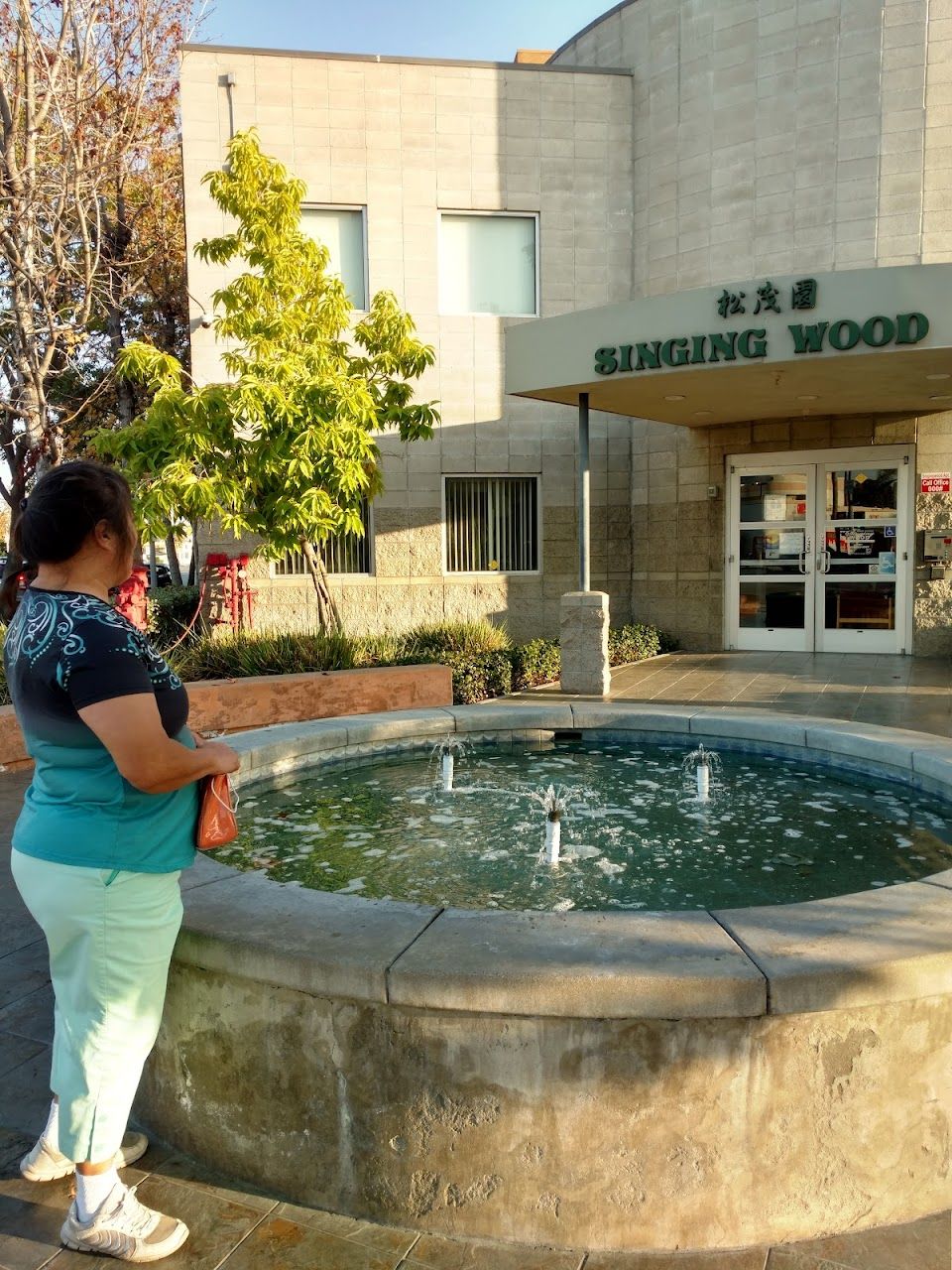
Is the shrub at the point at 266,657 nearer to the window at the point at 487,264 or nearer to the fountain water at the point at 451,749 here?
the fountain water at the point at 451,749

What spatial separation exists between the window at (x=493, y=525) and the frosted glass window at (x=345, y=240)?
3.43 meters

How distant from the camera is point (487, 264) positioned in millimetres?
15688

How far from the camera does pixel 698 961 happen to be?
275 cm

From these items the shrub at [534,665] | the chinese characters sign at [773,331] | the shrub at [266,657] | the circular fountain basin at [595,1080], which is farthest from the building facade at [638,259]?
the circular fountain basin at [595,1080]

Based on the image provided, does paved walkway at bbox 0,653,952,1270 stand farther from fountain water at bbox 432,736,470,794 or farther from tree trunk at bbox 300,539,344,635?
tree trunk at bbox 300,539,344,635

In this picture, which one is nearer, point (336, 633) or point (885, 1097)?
point (885, 1097)

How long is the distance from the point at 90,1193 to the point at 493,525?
13873 mm

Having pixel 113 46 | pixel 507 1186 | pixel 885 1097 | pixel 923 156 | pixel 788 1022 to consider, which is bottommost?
pixel 507 1186

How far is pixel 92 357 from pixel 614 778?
837 inches

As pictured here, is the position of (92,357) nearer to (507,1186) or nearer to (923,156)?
(923,156)

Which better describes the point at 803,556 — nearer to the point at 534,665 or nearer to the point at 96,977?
the point at 534,665

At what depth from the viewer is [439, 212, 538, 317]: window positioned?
15648 mm

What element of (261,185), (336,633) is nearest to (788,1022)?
(336,633)

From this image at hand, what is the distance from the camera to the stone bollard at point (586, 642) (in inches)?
443
